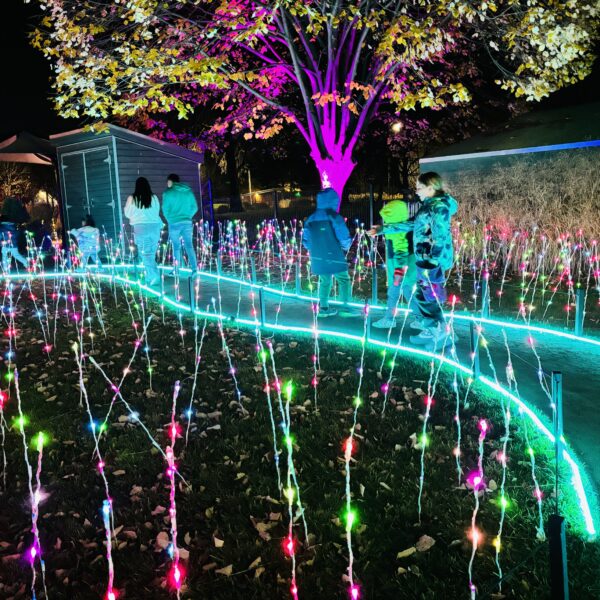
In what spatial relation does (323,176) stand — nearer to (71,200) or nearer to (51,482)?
(71,200)

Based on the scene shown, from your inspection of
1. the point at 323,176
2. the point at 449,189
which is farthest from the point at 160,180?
the point at 449,189

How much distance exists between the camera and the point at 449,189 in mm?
15992

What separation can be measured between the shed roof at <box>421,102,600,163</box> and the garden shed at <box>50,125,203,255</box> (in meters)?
8.18

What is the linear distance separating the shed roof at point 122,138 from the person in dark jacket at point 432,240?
1245 cm

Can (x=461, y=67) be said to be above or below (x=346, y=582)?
above

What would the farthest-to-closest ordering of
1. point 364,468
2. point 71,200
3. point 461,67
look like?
point 461,67
point 71,200
point 364,468

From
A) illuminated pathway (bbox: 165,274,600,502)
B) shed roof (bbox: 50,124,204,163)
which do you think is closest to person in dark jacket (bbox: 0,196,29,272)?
shed roof (bbox: 50,124,204,163)

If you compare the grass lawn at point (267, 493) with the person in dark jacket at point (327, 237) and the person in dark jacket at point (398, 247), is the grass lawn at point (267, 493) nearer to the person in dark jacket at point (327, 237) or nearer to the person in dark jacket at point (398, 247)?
the person in dark jacket at point (398, 247)

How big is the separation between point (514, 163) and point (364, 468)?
12.4 metres

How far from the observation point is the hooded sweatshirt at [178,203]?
11.0 m

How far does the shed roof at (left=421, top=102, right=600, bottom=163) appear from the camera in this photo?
45.0ft

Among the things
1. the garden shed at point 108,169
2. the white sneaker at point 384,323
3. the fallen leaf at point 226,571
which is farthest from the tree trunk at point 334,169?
the fallen leaf at point 226,571

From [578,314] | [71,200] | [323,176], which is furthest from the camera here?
[71,200]

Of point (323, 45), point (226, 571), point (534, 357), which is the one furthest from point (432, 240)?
point (323, 45)
